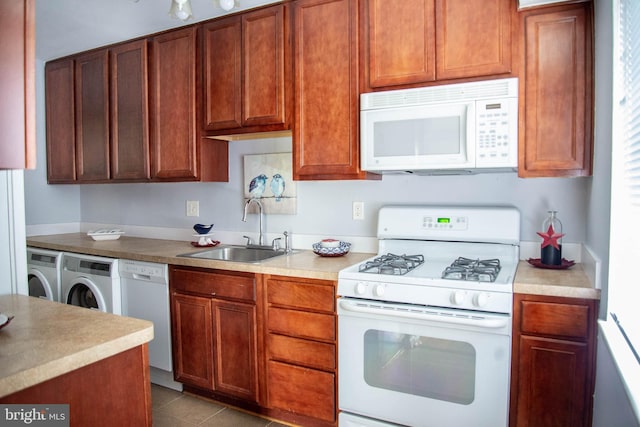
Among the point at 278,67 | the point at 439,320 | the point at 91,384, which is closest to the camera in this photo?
the point at 91,384

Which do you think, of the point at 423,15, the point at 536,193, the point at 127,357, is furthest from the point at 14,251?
the point at 536,193

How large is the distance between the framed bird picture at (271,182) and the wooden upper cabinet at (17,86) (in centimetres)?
205

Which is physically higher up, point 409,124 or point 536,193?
point 409,124

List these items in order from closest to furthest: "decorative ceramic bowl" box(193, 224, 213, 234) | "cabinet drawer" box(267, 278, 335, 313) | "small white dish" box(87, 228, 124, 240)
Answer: "cabinet drawer" box(267, 278, 335, 313)
"decorative ceramic bowl" box(193, 224, 213, 234)
"small white dish" box(87, 228, 124, 240)

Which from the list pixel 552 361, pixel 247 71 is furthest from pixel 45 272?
pixel 552 361

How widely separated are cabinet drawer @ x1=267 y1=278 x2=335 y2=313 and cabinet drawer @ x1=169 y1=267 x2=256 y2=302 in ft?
0.43

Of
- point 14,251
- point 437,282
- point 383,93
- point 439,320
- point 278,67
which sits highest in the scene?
point 278,67

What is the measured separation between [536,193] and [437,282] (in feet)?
2.72

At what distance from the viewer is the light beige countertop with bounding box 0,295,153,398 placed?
1005 mm

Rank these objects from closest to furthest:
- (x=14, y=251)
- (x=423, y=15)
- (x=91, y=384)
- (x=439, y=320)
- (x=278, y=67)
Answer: (x=91, y=384) → (x=14, y=251) → (x=439, y=320) → (x=423, y=15) → (x=278, y=67)

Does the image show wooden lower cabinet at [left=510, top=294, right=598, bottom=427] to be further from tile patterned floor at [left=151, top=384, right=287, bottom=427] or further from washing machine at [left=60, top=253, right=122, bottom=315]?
washing machine at [left=60, top=253, right=122, bottom=315]

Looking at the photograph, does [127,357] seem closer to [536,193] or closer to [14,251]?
[14,251]

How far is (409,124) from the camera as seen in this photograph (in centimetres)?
223

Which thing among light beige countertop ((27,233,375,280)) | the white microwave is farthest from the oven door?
the white microwave
